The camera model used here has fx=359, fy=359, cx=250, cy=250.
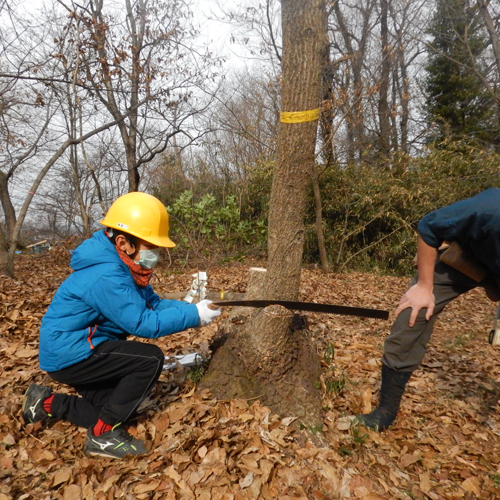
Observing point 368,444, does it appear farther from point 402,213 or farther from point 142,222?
point 402,213

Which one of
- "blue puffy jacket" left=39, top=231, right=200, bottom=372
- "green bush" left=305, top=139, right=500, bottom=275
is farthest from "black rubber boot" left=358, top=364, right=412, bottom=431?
"green bush" left=305, top=139, right=500, bottom=275

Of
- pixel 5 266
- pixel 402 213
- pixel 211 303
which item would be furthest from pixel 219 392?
pixel 402 213

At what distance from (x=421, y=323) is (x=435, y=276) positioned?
0.31 metres

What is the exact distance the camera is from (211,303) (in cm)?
227

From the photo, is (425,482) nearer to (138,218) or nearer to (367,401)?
(367,401)

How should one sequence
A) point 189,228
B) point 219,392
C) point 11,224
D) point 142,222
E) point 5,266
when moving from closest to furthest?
point 142,222 → point 219,392 → point 5,266 → point 189,228 → point 11,224

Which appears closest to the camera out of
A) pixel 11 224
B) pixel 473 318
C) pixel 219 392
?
pixel 219 392

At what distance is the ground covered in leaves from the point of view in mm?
1821

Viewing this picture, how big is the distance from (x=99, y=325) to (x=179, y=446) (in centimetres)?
86

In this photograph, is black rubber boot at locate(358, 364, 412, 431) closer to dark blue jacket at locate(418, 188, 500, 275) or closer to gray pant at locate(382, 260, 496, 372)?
gray pant at locate(382, 260, 496, 372)

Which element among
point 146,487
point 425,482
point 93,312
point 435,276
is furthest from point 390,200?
point 146,487

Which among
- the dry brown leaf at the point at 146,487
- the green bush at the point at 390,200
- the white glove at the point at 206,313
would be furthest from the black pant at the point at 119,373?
the green bush at the point at 390,200

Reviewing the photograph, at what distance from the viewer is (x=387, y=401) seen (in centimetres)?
240

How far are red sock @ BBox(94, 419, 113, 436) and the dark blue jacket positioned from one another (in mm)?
2170
